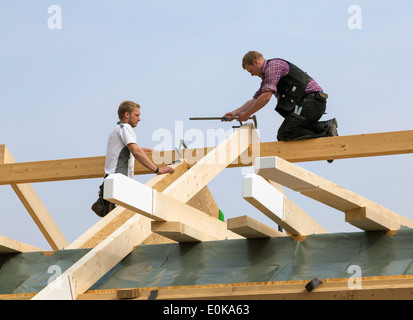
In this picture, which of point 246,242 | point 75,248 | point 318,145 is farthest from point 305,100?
point 75,248

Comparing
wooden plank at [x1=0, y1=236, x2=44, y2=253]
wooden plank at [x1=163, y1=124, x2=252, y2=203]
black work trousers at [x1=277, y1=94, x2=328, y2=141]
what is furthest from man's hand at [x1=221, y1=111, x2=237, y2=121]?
wooden plank at [x1=0, y1=236, x2=44, y2=253]

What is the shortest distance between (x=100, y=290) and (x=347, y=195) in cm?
179

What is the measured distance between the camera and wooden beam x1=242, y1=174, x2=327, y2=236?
409 centimetres

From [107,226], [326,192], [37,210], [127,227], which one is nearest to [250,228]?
[326,192]

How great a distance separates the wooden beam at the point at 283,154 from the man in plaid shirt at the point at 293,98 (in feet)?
0.42

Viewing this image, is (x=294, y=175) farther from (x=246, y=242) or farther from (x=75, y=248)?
(x=75, y=248)

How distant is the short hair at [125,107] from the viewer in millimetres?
6426

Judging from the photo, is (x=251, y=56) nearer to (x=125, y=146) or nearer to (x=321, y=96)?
(x=321, y=96)

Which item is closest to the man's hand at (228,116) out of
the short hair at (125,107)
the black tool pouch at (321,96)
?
the black tool pouch at (321,96)

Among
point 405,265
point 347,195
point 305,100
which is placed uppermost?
point 305,100
